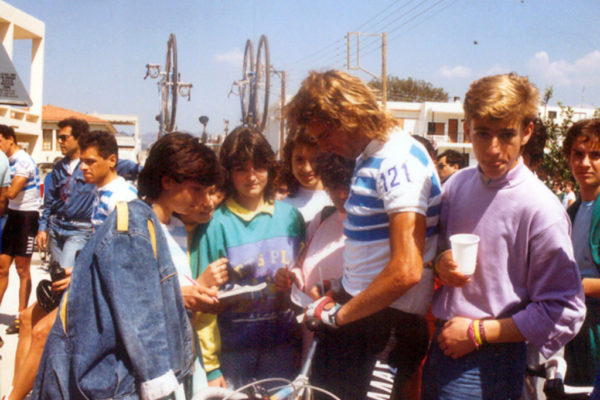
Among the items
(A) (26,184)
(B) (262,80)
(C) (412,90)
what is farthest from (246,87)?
(C) (412,90)

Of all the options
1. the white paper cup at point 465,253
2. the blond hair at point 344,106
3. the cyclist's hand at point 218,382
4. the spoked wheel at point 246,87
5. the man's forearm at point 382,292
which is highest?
the spoked wheel at point 246,87

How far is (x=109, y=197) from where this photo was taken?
375 centimetres

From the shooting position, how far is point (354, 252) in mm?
1979

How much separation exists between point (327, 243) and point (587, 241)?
1.37 metres

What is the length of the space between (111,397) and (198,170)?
94 cm

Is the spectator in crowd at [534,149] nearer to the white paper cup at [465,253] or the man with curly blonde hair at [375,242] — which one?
the man with curly blonde hair at [375,242]

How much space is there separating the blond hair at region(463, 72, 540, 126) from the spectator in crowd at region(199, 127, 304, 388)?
3.78 ft

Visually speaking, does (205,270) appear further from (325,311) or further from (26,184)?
(26,184)

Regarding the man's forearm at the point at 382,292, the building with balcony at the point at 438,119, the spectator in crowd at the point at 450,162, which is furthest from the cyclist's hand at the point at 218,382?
the building with balcony at the point at 438,119

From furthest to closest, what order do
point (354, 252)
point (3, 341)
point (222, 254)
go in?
1. point (3, 341)
2. point (222, 254)
3. point (354, 252)

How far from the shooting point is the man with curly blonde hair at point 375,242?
1.77 meters

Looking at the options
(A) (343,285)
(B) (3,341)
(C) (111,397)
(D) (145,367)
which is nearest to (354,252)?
(A) (343,285)

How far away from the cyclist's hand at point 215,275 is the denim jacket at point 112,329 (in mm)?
443

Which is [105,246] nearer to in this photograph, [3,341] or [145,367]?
[145,367]
